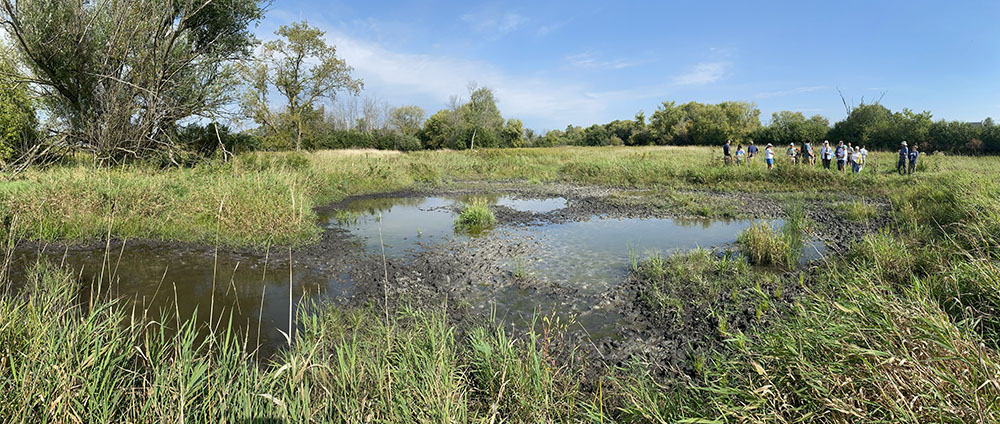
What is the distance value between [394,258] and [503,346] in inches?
198

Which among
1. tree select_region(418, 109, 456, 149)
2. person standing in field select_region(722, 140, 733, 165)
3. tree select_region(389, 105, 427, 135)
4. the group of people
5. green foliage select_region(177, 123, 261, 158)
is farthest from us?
tree select_region(389, 105, 427, 135)

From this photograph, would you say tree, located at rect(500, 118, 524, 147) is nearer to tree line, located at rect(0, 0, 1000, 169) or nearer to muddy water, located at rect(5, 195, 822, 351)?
tree line, located at rect(0, 0, 1000, 169)

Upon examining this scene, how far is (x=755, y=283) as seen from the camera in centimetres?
578

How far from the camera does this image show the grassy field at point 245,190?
319 inches

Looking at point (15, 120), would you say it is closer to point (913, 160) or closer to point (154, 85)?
point (154, 85)

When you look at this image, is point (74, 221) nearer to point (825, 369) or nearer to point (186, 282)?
point (186, 282)

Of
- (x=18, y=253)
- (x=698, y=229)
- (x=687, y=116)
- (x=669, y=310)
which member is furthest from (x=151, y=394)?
(x=687, y=116)

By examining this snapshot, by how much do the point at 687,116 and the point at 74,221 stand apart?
75.8 metres

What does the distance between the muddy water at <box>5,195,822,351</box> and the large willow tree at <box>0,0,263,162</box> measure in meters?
4.60

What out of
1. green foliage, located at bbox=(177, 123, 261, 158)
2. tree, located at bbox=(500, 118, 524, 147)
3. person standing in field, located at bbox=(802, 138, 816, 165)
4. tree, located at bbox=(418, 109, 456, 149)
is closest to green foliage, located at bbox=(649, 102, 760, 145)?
tree, located at bbox=(500, 118, 524, 147)

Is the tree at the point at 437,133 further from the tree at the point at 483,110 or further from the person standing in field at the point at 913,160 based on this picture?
the person standing in field at the point at 913,160

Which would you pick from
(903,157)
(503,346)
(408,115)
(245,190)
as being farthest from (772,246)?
(408,115)

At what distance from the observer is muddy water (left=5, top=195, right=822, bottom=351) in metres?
5.20

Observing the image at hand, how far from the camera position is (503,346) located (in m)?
3.11
